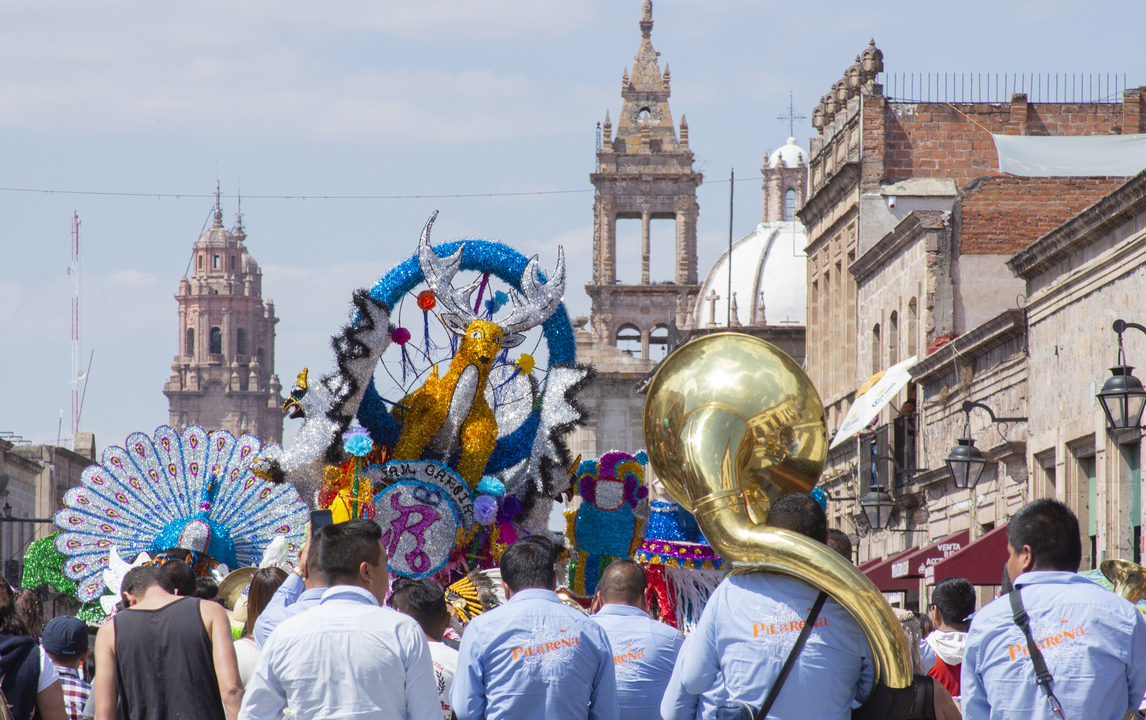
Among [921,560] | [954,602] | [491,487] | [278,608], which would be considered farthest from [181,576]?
[921,560]

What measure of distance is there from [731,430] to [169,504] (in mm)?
9725

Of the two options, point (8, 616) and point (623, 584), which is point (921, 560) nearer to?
point (623, 584)

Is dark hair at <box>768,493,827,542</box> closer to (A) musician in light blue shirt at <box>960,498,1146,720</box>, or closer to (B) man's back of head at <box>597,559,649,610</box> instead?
(A) musician in light blue shirt at <box>960,498,1146,720</box>

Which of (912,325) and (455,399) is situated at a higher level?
(912,325)

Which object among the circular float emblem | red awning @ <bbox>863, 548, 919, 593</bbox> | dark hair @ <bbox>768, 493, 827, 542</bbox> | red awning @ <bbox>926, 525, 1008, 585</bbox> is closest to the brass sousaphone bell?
dark hair @ <bbox>768, 493, 827, 542</bbox>

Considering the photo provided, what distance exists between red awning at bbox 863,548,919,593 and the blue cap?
14.7m

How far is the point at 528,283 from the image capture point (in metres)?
13.7

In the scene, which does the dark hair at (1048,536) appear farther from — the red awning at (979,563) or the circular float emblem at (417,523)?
the red awning at (979,563)

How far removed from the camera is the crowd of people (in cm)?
559

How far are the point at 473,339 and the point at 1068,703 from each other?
791 centimetres

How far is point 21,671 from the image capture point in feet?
22.3

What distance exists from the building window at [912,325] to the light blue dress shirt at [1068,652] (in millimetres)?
20394

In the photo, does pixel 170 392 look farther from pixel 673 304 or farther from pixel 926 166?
pixel 926 166

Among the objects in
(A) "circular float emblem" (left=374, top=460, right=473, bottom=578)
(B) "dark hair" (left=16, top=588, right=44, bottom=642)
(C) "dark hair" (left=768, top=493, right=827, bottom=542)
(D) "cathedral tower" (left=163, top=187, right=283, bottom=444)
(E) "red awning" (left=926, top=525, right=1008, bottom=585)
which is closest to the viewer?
(C) "dark hair" (left=768, top=493, right=827, bottom=542)
